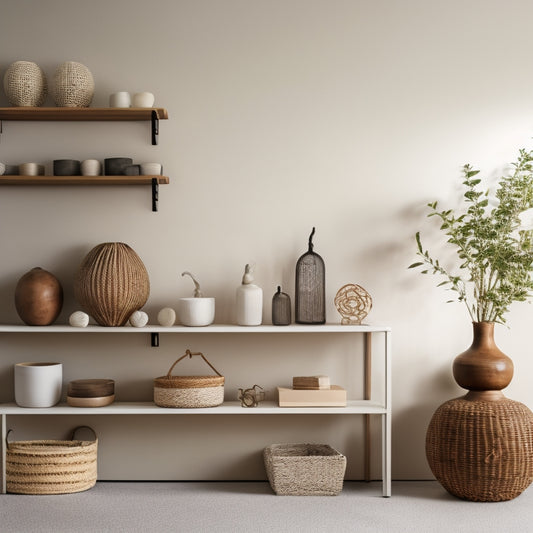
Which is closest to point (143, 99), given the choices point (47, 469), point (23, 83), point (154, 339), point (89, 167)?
point (89, 167)

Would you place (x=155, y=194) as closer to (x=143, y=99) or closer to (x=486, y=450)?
(x=143, y=99)

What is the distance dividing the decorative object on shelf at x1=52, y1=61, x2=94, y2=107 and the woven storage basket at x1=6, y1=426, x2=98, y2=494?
164 centimetres

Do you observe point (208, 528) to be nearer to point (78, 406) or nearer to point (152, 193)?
point (78, 406)

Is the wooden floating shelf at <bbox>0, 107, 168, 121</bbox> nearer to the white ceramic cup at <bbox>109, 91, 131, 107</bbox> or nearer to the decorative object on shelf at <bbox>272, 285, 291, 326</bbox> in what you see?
the white ceramic cup at <bbox>109, 91, 131, 107</bbox>

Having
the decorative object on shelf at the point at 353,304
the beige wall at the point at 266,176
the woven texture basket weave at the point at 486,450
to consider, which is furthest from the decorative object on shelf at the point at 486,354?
the decorative object on shelf at the point at 353,304

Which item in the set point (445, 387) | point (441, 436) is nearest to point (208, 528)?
point (441, 436)

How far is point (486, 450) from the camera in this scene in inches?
120

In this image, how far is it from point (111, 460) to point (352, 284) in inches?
58.4

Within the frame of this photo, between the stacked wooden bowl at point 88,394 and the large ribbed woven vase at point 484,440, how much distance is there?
1532mm

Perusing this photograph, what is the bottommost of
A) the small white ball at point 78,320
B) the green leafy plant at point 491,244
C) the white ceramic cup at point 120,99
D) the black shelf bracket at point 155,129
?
the small white ball at point 78,320

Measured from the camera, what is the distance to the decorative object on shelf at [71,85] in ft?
10.9

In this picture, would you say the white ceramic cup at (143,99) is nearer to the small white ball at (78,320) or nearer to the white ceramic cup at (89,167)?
the white ceramic cup at (89,167)

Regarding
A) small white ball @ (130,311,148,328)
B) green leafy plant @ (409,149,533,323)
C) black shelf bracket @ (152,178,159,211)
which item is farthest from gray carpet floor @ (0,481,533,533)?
black shelf bracket @ (152,178,159,211)

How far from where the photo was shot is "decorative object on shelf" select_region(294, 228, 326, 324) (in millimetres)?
3375
